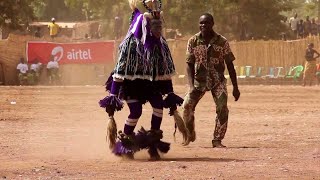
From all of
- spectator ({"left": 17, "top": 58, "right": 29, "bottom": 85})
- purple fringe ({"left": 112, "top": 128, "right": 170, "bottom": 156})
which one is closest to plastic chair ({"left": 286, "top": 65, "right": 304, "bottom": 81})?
spectator ({"left": 17, "top": 58, "right": 29, "bottom": 85})

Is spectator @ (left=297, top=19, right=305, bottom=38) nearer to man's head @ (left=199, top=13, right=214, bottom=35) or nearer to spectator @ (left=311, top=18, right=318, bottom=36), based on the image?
spectator @ (left=311, top=18, right=318, bottom=36)

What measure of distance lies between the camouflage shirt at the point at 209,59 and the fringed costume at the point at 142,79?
1644mm

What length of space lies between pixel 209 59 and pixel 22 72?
2393 cm

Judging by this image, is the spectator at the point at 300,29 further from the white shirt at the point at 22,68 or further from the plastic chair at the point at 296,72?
the white shirt at the point at 22,68

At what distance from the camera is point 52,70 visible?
36.8 metres

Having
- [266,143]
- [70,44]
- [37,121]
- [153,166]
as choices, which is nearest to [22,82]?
[70,44]

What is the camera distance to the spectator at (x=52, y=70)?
3669 cm

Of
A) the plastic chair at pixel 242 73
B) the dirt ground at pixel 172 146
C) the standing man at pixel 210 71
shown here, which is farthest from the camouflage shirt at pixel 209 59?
the plastic chair at pixel 242 73

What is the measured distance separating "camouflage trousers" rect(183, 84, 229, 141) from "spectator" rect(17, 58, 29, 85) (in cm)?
2346

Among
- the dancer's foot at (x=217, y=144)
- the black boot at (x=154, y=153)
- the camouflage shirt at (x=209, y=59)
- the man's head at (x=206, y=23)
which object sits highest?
the man's head at (x=206, y=23)

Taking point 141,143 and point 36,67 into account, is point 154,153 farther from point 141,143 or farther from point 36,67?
point 36,67

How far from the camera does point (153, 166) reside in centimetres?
1027

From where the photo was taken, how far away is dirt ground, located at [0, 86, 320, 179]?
9586mm

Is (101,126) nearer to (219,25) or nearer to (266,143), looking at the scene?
(266,143)
